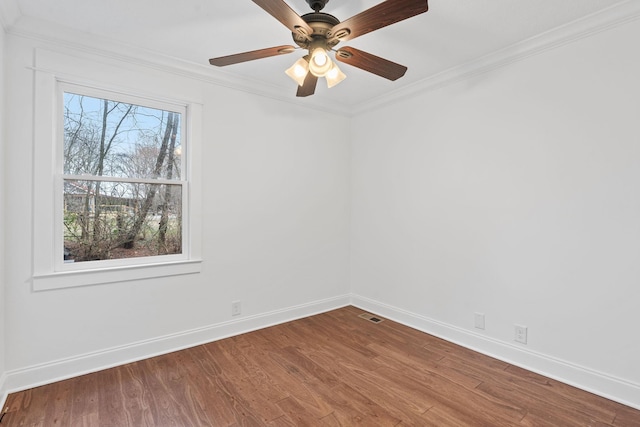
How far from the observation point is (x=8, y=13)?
2.00 m

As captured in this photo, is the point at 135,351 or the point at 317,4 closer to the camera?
the point at 317,4

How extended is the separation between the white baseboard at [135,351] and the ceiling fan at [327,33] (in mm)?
2304

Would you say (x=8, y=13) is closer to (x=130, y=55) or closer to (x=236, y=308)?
(x=130, y=55)

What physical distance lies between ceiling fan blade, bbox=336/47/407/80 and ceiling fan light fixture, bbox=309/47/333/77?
14 cm

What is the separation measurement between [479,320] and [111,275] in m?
3.14

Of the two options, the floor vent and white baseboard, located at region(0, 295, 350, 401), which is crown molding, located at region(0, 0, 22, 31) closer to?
white baseboard, located at region(0, 295, 350, 401)

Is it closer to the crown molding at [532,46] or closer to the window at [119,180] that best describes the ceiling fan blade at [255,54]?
the window at [119,180]

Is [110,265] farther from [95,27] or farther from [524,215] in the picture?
[524,215]

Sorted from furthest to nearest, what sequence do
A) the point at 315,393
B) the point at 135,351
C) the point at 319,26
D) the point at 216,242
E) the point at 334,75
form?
the point at 216,242, the point at 135,351, the point at 315,393, the point at 334,75, the point at 319,26

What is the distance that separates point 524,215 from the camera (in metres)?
2.54

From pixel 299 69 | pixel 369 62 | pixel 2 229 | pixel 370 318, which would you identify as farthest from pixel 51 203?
pixel 370 318

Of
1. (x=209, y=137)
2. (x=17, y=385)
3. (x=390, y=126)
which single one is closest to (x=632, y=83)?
(x=390, y=126)

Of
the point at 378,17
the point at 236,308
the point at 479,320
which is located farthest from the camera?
the point at 236,308

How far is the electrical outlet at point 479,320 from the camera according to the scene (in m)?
2.81
